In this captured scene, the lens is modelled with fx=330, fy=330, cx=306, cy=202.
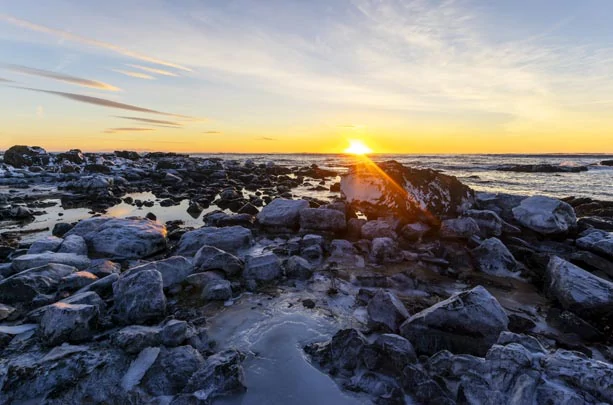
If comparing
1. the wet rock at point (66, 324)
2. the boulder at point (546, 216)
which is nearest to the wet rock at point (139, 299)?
the wet rock at point (66, 324)

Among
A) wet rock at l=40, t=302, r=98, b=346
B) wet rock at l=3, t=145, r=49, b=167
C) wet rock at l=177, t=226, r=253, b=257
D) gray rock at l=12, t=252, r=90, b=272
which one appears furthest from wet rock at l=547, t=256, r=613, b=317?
wet rock at l=3, t=145, r=49, b=167

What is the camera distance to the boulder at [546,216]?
8.95 m

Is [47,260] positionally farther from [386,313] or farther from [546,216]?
[546,216]

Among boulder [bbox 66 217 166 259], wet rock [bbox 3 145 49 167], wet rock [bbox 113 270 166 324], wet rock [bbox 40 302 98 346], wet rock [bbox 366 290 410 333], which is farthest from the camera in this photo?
wet rock [bbox 3 145 49 167]

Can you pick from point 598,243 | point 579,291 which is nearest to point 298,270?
point 579,291

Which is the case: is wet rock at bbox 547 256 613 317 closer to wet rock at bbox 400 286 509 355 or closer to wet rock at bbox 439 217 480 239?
wet rock at bbox 400 286 509 355

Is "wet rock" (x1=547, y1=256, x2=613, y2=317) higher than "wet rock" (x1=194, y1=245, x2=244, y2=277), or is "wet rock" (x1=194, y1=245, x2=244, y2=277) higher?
"wet rock" (x1=547, y1=256, x2=613, y2=317)

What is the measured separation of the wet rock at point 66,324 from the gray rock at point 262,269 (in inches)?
107

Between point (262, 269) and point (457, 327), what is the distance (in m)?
3.58

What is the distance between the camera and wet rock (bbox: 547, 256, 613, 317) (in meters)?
4.89

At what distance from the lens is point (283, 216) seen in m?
10.6

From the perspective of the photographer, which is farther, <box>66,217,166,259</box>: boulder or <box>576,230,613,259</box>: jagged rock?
<box>66,217,166,259</box>: boulder

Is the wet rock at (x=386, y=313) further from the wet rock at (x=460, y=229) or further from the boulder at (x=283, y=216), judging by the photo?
the boulder at (x=283, y=216)

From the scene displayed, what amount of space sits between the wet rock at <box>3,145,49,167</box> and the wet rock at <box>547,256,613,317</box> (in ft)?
142
